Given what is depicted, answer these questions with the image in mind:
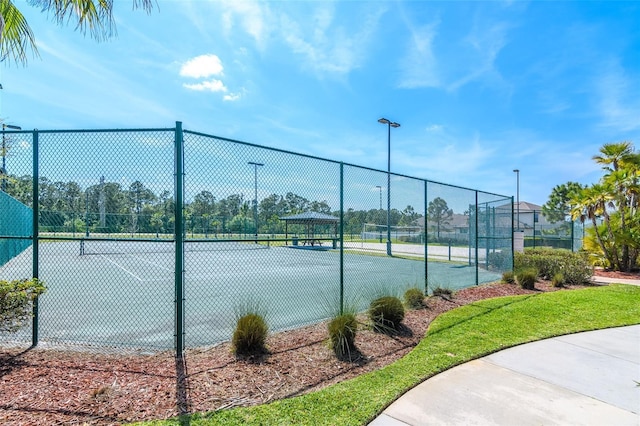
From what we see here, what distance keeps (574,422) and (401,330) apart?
8.74 ft

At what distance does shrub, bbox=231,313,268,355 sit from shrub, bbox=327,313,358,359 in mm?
893

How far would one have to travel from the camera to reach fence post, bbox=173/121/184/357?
416 cm

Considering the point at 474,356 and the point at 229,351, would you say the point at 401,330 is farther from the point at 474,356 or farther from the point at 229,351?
the point at 229,351

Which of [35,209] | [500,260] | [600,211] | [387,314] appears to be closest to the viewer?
[35,209]

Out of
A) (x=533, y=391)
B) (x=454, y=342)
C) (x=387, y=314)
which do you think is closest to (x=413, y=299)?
(x=387, y=314)

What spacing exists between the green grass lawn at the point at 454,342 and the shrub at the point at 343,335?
1.95 ft

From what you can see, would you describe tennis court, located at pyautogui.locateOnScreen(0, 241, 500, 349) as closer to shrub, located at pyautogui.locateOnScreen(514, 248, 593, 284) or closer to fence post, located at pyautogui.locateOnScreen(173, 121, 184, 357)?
fence post, located at pyautogui.locateOnScreen(173, 121, 184, 357)

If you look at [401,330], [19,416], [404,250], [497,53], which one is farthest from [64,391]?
[497,53]

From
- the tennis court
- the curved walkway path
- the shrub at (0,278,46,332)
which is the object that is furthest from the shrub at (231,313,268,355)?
the shrub at (0,278,46,332)

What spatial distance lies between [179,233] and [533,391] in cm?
425

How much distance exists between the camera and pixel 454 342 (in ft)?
16.0

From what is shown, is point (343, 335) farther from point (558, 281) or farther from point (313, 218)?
point (558, 281)

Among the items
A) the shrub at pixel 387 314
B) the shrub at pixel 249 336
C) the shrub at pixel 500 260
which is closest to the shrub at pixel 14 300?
the shrub at pixel 249 336

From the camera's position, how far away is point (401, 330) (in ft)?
17.9
